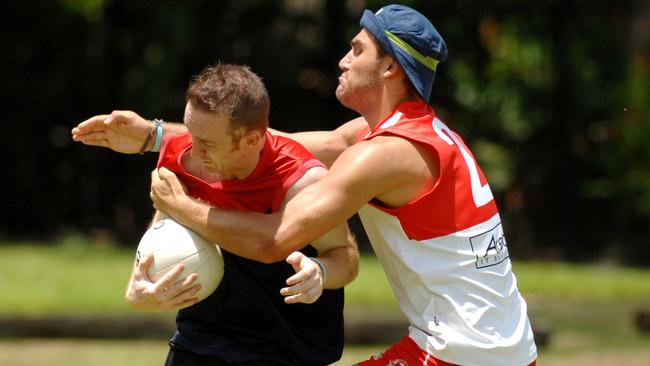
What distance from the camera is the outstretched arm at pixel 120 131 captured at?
5105 mm

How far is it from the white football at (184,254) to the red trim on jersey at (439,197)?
2.15 feet

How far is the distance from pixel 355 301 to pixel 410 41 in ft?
24.1

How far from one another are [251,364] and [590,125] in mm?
13944

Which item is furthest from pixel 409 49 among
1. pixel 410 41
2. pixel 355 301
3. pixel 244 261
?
pixel 355 301

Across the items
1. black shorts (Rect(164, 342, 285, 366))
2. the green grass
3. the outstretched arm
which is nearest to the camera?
black shorts (Rect(164, 342, 285, 366))

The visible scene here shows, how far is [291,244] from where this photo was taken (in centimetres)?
454

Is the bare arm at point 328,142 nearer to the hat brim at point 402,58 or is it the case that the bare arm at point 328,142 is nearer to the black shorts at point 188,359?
the hat brim at point 402,58

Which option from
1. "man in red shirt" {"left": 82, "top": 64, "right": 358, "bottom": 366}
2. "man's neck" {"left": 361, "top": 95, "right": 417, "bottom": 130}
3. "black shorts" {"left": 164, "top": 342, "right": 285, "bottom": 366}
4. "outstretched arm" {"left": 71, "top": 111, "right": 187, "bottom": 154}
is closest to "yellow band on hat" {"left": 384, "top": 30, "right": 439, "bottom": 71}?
"man's neck" {"left": 361, "top": 95, "right": 417, "bottom": 130}

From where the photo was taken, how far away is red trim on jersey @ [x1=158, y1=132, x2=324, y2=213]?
4.75 metres

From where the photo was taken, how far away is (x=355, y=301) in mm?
11883

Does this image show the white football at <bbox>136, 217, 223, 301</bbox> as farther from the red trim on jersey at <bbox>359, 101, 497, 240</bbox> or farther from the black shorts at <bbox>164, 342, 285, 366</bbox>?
the red trim on jersey at <bbox>359, 101, 497, 240</bbox>

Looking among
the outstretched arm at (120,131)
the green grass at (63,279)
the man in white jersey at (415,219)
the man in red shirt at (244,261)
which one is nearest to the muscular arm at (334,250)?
the man in red shirt at (244,261)

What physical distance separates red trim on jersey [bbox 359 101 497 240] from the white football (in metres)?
0.66

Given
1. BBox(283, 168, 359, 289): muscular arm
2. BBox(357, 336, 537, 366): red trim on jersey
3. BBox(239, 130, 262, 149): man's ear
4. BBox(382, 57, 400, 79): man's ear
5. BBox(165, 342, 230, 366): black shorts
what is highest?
BBox(382, 57, 400, 79): man's ear
